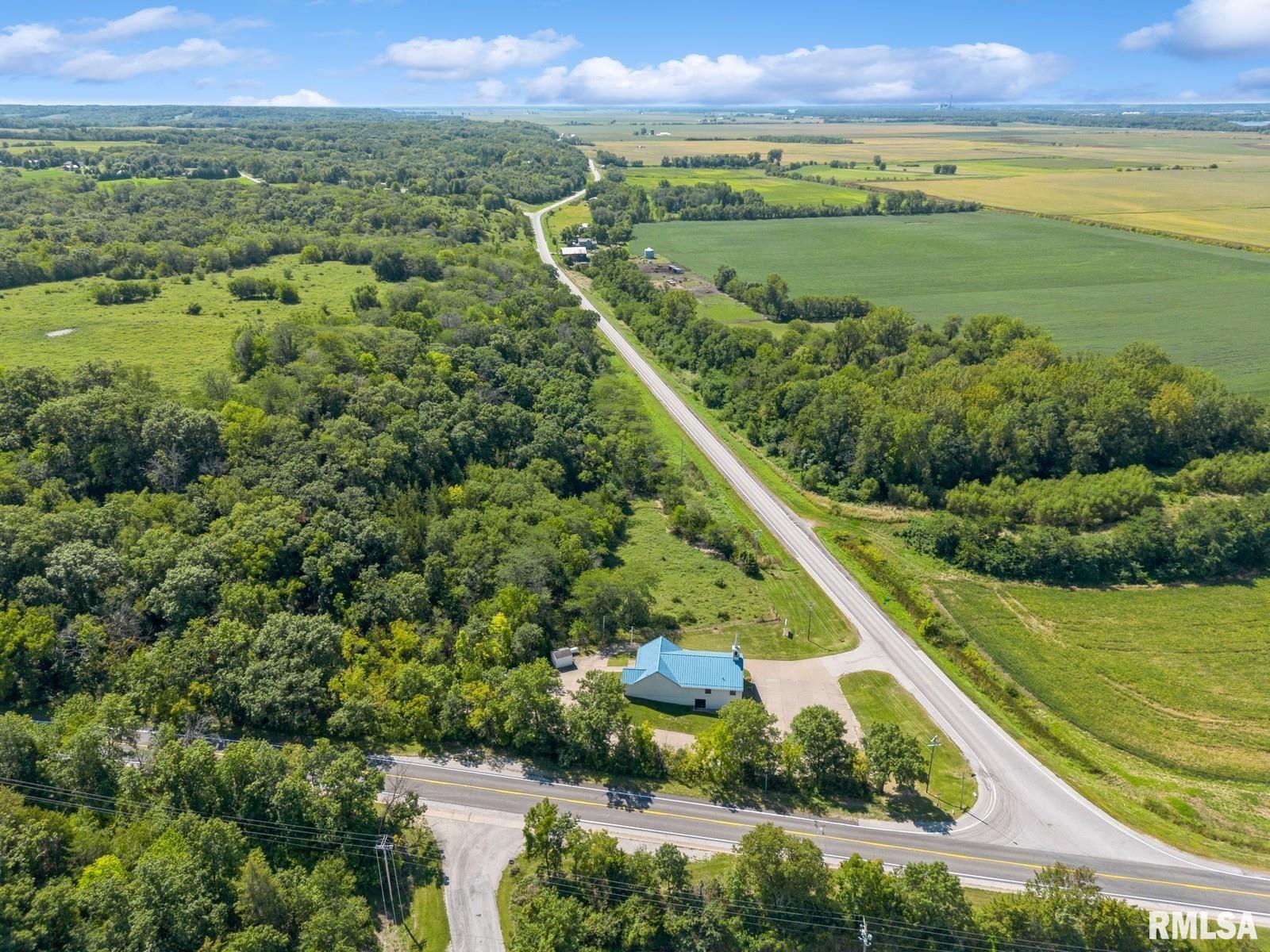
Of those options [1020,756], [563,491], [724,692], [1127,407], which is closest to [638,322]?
[563,491]

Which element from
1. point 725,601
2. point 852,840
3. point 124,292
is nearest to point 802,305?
point 725,601

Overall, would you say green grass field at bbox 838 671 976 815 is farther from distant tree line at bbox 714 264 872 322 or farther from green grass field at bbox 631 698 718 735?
distant tree line at bbox 714 264 872 322

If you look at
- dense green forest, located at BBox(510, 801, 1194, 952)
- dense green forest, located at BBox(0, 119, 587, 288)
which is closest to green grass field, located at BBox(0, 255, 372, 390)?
dense green forest, located at BBox(0, 119, 587, 288)

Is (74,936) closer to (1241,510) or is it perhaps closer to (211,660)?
(211,660)

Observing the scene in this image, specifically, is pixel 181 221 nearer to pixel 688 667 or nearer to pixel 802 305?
pixel 802 305

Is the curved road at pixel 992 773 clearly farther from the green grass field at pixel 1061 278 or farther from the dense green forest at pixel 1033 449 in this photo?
the green grass field at pixel 1061 278
